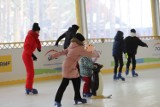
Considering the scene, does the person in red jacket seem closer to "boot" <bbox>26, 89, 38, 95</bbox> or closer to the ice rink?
"boot" <bbox>26, 89, 38, 95</bbox>

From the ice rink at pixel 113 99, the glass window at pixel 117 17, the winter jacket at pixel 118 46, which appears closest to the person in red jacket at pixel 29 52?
the ice rink at pixel 113 99

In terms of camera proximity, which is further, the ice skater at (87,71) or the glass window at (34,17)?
the glass window at (34,17)

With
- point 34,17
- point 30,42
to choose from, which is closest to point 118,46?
point 30,42

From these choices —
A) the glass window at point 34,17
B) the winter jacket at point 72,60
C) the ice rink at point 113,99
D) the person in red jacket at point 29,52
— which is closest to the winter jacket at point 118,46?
→ the ice rink at point 113,99

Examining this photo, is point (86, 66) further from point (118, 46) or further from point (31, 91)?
point (118, 46)

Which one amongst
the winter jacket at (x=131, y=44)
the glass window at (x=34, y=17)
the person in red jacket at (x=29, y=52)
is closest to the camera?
the person in red jacket at (x=29, y=52)

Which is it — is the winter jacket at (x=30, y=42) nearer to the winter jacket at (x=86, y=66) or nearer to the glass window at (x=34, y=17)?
the winter jacket at (x=86, y=66)

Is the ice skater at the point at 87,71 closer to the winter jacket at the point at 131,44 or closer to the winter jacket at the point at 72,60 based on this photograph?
the winter jacket at the point at 72,60

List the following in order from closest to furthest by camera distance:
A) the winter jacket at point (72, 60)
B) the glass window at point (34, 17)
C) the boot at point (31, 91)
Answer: the winter jacket at point (72, 60) → the boot at point (31, 91) → the glass window at point (34, 17)

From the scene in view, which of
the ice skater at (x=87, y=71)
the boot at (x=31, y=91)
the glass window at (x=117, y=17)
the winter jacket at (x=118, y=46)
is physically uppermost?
the glass window at (x=117, y=17)

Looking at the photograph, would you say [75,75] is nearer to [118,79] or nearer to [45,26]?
[118,79]

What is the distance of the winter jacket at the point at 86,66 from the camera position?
5164mm

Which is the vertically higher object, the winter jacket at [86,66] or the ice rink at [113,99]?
the winter jacket at [86,66]

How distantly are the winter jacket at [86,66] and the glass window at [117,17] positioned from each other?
5427mm
